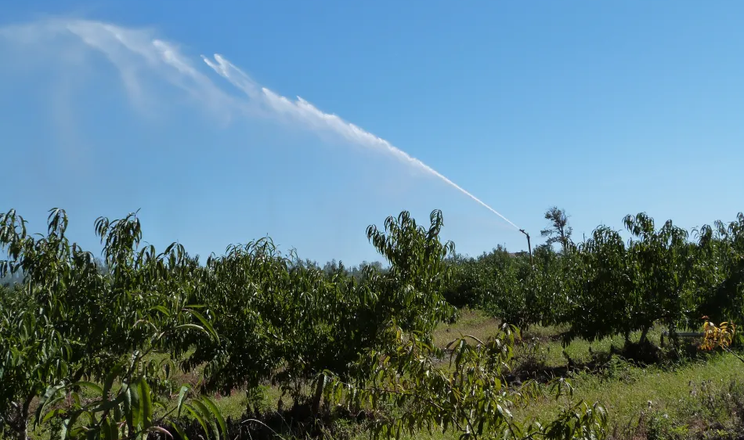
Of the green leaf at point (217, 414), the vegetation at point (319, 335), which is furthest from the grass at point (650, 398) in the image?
the green leaf at point (217, 414)

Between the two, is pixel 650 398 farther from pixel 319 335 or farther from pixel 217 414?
pixel 217 414

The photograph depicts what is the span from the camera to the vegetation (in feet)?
11.7

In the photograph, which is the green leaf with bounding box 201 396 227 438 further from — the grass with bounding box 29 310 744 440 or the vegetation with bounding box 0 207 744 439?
the grass with bounding box 29 310 744 440

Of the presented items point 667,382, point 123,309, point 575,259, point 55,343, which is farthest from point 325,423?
point 575,259

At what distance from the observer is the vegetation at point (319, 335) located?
3.57 m

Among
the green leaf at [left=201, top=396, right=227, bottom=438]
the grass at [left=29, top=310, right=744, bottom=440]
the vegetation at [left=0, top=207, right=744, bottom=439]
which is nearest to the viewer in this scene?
the green leaf at [left=201, top=396, right=227, bottom=438]

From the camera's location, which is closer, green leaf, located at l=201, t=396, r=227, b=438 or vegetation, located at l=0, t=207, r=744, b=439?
green leaf, located at l=201, t=396, r=227, b=438

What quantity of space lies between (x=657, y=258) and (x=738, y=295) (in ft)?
6.96

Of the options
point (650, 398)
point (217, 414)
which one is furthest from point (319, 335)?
point (217, 414)

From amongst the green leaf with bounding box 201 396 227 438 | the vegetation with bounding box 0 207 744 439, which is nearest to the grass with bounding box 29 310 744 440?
the vegetation with bounding box 0 207 744 439

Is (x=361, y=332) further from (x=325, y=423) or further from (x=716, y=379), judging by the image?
(x=716, y=379)

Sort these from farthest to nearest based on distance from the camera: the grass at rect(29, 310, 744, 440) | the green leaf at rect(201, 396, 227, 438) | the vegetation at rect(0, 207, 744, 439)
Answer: the grass at rect(29, 310, 744, 440)
the vegetation at rect(0, 207, 744, 439)
the green leaf at rect(201, 396, 227, 438)

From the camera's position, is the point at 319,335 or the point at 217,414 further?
the point at 319,335

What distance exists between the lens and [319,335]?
384 inches
